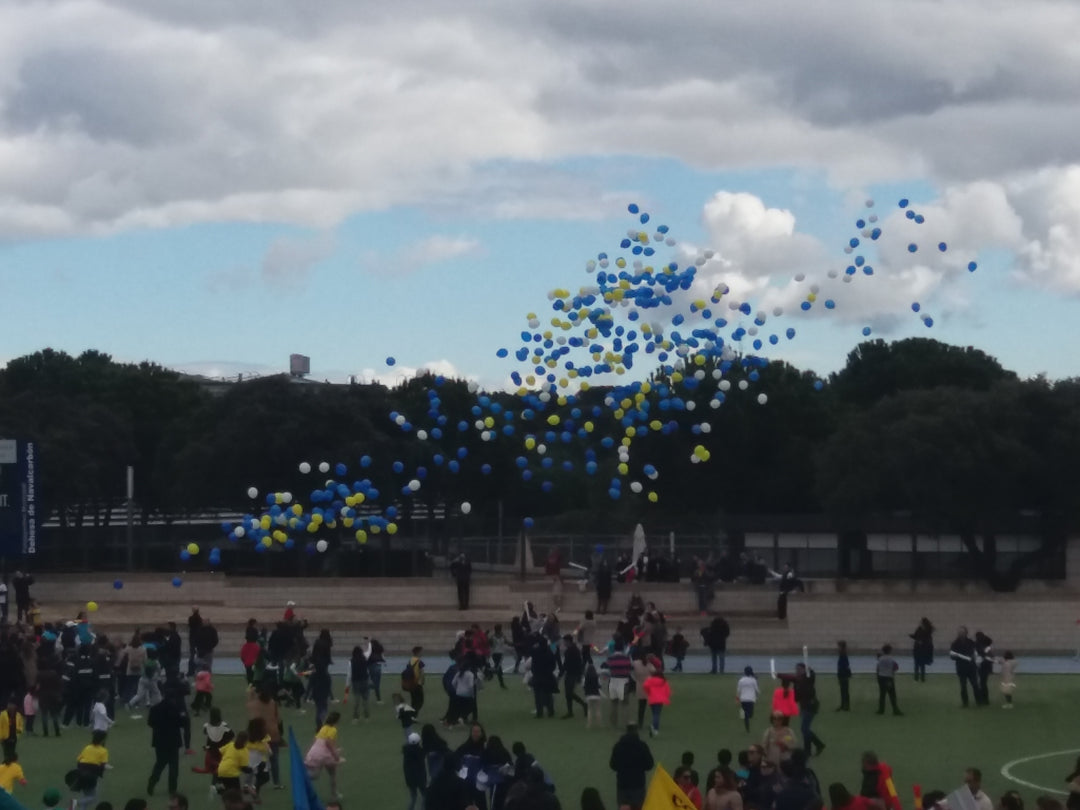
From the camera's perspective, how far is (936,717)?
30.7m

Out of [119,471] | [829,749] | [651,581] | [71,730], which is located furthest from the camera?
[119,471]

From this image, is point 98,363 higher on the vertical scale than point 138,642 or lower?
higher

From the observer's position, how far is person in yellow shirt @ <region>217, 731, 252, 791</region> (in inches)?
806

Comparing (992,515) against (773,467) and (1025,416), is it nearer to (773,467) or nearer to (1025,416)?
(1025,416)

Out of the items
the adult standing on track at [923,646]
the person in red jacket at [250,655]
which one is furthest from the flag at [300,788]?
the adult standing on track at [923,646]

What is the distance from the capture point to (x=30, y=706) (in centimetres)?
→ 2994

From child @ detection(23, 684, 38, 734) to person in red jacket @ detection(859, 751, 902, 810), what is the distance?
1711 centimetres

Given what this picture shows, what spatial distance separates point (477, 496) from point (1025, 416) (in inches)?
851

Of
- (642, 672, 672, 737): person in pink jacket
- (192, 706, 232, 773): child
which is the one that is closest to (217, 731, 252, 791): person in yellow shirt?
(192, 706, 232, 773): child

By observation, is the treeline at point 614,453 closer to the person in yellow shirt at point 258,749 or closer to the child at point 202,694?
the child at point 202,694

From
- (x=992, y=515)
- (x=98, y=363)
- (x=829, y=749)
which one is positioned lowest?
(x=829, y=749)

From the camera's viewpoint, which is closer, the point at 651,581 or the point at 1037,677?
the point at 1037,677

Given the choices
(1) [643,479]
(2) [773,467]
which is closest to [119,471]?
(1) [643,479]

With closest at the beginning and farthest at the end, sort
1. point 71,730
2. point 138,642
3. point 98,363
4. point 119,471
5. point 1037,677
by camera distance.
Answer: point 71,730
point 138,642
point 1037,677
point 119,471
point 98,363
